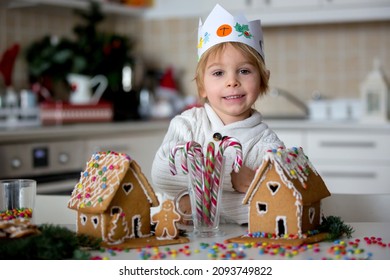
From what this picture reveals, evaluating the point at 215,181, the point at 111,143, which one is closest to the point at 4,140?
the point at 111,143

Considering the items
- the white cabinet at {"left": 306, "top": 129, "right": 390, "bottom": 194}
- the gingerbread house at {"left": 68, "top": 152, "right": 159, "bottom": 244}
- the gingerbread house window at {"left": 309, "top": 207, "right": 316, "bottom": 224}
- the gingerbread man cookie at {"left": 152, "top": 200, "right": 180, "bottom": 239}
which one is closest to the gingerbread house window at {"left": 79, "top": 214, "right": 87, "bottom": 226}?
the gingerbread house at {"left": 68, "top": 152, "right": 159, "bottom": 244}

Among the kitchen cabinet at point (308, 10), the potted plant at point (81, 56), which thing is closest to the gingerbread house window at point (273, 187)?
the potted plant at point (81, 56)

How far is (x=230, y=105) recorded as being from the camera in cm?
133

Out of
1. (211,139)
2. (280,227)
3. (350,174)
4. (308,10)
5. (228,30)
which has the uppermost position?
(308,10)

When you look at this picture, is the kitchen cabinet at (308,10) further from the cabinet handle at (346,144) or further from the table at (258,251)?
the table at (258,251)

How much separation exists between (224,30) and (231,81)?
10 centimetres

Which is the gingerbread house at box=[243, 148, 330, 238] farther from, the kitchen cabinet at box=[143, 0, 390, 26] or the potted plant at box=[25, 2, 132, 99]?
the kitchen cabinet at box=[143, 0, 390, 26]

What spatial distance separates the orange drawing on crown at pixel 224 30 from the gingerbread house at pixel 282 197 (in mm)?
317

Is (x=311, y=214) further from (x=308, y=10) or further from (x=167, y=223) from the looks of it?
(x=308, y=10)

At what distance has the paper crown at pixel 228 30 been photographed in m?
1.28

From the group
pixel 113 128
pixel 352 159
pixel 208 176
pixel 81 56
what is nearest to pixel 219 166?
pixel 208 176
